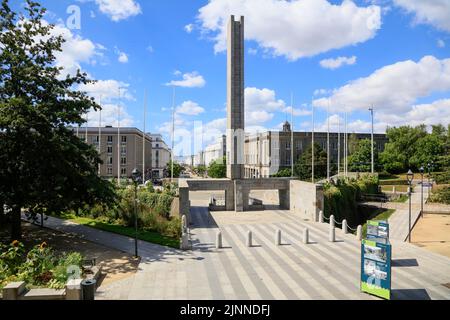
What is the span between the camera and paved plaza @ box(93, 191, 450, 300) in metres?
A: 11.0

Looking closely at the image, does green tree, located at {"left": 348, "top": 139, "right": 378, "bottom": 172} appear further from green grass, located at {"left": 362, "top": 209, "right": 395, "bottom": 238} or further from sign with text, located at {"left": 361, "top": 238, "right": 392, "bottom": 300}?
sign with text, located at {"left": 361, "top": 238, "right": 392, "bottom": 300}

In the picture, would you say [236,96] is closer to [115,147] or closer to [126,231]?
[126,231]

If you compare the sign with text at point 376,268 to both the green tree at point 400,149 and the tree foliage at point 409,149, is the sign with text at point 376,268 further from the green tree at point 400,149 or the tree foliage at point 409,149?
the green tree at point 400,149

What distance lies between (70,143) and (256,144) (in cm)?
7270

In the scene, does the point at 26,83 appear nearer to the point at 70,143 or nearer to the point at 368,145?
the point at 70,143

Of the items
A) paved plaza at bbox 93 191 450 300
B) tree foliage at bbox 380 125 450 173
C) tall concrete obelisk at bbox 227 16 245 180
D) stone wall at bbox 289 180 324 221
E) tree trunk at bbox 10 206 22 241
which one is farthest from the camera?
tree foliage at bbox 380 125 450 173

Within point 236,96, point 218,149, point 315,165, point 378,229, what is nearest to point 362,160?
point 315,165

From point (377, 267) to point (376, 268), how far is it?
50 millimetres

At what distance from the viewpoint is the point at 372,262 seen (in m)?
11.0

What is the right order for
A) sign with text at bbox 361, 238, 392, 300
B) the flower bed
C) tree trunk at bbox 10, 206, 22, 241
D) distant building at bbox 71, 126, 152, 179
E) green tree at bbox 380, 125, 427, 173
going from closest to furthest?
the flower bed, sign with text at bbox 361, 238, 392, 300, tree trunk at bbox 10, 206, 22, 241, distant building at bbox 71, 126, 152, 179, green tree at bbox 380, 125, 427, 173

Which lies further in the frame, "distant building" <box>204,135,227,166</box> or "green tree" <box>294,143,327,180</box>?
"distant building" <box>204,135,227,166</box>

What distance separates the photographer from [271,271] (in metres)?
13.3

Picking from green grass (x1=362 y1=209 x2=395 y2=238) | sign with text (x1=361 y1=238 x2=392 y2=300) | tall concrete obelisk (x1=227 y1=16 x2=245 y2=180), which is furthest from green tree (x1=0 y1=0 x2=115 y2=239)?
green grass (x1=362 y1=209 x2=395 y2=238)

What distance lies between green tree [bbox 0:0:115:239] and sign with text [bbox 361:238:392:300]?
42.1ft
